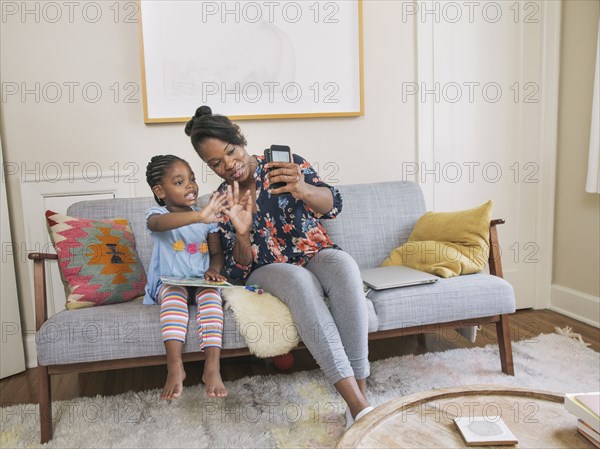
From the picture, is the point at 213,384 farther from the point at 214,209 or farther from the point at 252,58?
the point at 252,58

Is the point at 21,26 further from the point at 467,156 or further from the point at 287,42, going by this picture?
the point at 467,156

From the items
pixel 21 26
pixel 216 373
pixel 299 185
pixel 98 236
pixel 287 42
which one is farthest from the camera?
pixel 287 42

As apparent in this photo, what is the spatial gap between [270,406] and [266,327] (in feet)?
1.18

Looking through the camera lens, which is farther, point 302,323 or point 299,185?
point 299,185

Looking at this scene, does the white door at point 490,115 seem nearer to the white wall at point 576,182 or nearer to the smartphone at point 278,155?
the white wall at point 576,182

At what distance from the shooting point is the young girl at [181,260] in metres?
1.63

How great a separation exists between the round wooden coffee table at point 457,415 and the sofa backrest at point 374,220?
123 cm

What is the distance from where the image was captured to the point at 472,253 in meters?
2.10

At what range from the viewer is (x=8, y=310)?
2.30 metres

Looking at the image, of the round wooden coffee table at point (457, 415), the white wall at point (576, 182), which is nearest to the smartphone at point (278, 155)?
the round wooden coffee table at point (457, 415)

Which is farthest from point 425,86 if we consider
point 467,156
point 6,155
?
point 6,155

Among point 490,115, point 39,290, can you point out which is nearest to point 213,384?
point 39,290

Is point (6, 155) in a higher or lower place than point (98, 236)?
higher

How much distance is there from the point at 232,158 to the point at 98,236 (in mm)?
623
